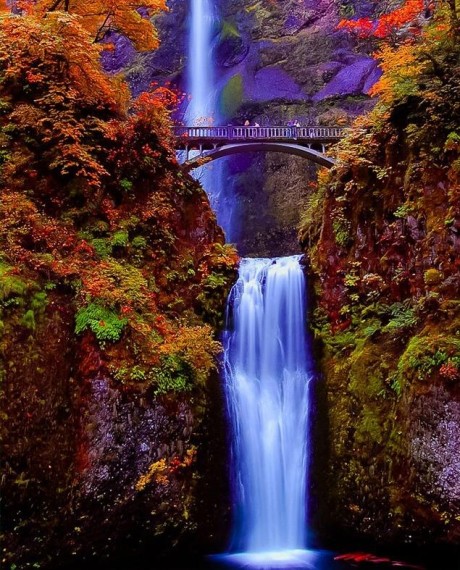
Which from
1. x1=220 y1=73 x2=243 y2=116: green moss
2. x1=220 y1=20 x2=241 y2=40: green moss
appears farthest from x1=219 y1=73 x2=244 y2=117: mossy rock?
x1=220 y1=20 x2=241 y2=40: green moss

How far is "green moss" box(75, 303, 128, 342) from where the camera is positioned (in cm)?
802

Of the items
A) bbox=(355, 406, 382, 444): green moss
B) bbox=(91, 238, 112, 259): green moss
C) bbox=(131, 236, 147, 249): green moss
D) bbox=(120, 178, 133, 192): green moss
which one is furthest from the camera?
bbox=(120, 178, 133, 192): green moss

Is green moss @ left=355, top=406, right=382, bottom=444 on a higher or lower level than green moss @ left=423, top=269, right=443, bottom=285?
lower

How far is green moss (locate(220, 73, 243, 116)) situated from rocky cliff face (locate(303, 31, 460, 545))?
1944 cm

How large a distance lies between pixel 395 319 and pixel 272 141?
14273 millimetres

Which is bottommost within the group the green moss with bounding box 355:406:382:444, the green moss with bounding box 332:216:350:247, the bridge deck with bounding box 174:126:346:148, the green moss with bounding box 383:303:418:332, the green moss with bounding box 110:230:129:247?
the green moss with bounding box 355:406:382:444

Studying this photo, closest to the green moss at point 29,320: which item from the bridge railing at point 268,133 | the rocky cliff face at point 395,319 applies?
the rocky cliff face at point 395,319

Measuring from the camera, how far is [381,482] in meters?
7.86

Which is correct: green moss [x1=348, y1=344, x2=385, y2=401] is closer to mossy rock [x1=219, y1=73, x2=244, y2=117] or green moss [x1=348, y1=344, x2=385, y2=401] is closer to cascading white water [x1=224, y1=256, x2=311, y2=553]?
cascading white water [x1=224, y1=256, x2=311, y2=553]

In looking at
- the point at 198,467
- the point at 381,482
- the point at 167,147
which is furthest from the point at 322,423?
the point at 167,147

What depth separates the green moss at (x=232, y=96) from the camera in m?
29.5

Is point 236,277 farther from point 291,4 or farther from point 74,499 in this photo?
point 291,4

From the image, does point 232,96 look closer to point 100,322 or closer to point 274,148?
point 274,148

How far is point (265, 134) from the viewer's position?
21.9 metres
